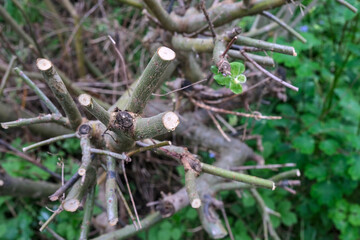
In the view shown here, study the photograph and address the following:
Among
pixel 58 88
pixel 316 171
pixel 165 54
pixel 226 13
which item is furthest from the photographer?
pixel 316 171

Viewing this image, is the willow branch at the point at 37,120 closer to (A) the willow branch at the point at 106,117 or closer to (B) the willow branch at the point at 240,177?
(A) the willow branch at the point at 106,117

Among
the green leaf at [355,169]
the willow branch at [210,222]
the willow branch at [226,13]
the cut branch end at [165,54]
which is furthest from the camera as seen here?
the green leaf at [355,169]

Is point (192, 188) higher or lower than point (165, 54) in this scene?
lower

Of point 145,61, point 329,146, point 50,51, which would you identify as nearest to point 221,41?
point 329,146

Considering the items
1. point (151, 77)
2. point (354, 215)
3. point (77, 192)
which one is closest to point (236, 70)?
point (151, 77)

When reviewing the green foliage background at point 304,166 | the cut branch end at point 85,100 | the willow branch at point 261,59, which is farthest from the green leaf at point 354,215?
the cut branch end at point 85,100

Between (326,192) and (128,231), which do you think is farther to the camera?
(326,192)

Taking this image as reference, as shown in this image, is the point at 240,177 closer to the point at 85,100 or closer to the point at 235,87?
the point at 235,87

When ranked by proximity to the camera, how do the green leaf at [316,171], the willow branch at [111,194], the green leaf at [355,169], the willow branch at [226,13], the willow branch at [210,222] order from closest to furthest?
the willow branch at [111,194], the willow branch at [226,13], the willow branch at [210,222], the green leaf at [355,169], the green leaf at [316,171]
